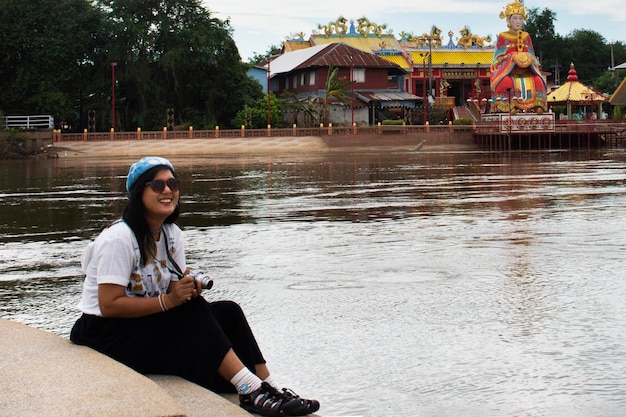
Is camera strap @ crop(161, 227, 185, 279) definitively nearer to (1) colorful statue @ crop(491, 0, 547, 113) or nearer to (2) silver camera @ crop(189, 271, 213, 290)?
(2) silver camera @ crop(189, 271, 213, 290)

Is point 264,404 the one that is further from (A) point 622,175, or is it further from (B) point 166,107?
(B) point 166,107

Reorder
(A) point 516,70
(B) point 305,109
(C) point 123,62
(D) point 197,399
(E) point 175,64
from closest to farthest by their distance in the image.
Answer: (D) point 197,399, (A) point 516,70, (E) point 175,64, (C) point 123,62, (B) point 305,109

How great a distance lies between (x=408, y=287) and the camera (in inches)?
360

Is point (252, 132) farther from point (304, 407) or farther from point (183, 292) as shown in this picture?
point (304, 407)

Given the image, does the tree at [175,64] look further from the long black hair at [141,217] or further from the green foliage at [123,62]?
the long black hair at [141,217]

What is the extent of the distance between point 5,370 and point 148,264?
2.94 ft

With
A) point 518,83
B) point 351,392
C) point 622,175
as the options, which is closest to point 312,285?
point 351,392

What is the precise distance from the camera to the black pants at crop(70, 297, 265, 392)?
5176 millimetres

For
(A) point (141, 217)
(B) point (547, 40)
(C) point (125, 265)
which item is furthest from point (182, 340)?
(B) point (547, 40)

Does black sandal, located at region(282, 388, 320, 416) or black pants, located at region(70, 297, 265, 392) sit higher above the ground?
black pants, located at region(70, 297, 265, 392)

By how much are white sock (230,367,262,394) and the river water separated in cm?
51

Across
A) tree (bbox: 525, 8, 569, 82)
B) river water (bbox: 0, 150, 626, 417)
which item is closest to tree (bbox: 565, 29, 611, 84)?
tree (bbox: 525, 8, 569, 82)

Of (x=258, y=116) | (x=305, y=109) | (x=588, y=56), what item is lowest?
(x=258, y=116)

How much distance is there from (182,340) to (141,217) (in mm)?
673
